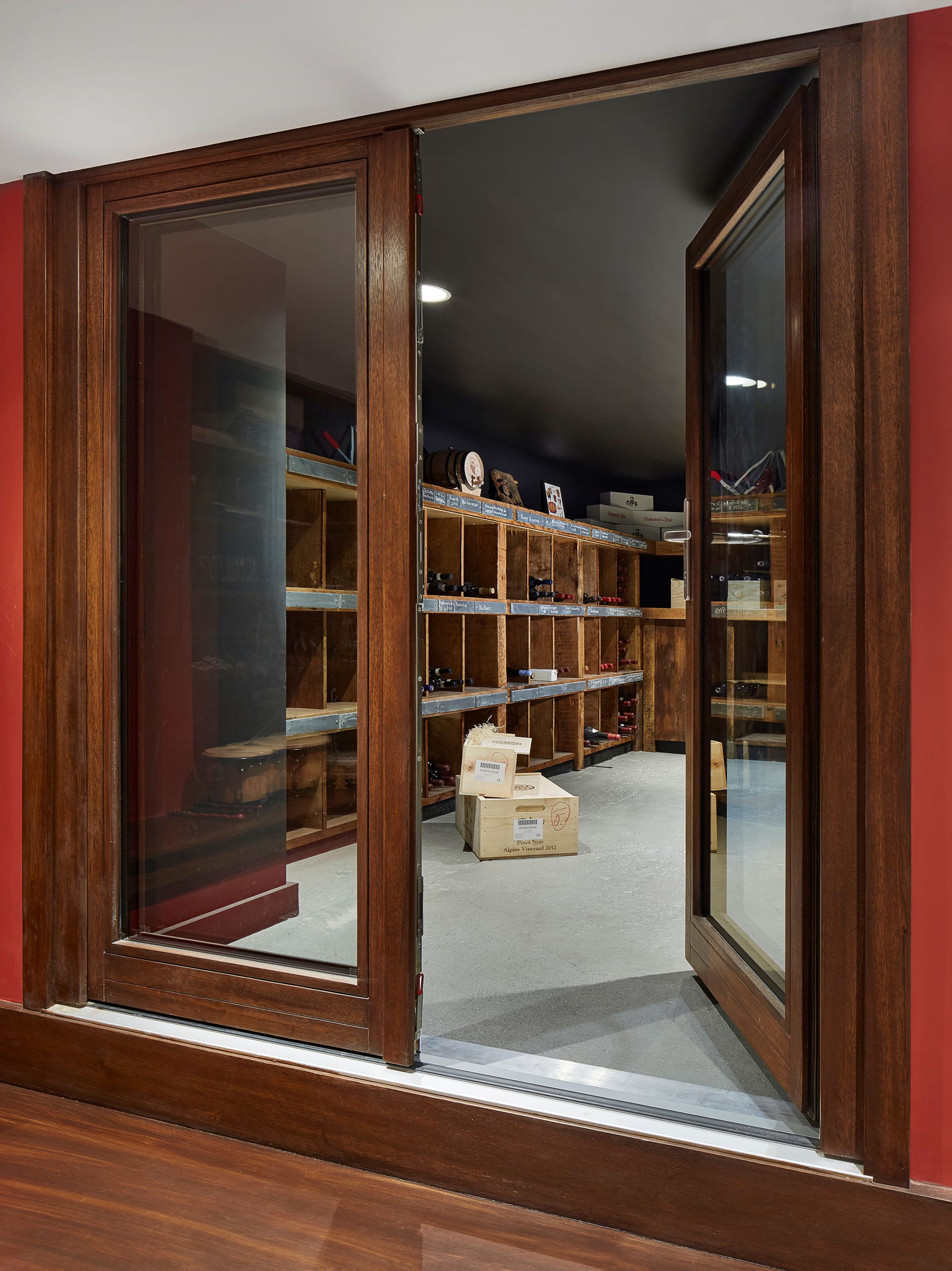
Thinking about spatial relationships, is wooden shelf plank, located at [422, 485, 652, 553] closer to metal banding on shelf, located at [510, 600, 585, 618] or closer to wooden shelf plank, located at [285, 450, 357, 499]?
metal banding on shelf, located at [510, 600, 585, 618]

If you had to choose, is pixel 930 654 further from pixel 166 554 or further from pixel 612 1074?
Answer: pixel 166 554

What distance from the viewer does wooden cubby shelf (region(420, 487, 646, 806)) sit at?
5961 millimetres

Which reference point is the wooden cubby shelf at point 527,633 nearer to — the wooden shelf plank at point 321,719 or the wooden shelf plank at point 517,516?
the wooden shelf plank at point 517,516

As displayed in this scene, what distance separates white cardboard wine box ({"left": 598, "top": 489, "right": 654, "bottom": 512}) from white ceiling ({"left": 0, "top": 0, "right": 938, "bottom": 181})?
7703 millimetres

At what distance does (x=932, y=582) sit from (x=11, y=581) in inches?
92.8

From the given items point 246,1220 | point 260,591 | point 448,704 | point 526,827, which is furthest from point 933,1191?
point 448,704

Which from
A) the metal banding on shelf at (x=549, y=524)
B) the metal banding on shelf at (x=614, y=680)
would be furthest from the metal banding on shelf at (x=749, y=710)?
the metal banding on shelf at (x=614, y=680)

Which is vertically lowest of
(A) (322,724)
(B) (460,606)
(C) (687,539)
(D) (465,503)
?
(A) (322,724)

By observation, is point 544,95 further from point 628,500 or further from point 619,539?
point 628,500

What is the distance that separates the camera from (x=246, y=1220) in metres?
1.77

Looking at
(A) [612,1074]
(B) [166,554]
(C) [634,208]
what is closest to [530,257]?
(C) [634,208]

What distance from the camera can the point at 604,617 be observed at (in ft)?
29.5

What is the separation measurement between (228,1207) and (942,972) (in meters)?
1.54

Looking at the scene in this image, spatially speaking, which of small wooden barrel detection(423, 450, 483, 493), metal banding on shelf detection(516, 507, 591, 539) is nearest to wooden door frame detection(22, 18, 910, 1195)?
small wooden barrel detection(423, 450, 483, 493)
